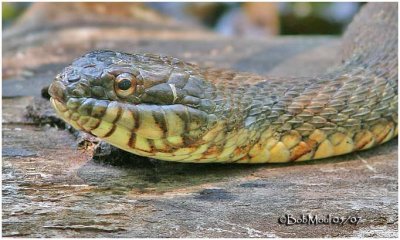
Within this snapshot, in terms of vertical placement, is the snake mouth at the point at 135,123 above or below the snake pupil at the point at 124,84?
below

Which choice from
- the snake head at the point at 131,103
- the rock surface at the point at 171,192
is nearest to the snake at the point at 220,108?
the snake head at the point at 131,103

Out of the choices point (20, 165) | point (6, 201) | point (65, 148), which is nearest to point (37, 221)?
point (6, 201)

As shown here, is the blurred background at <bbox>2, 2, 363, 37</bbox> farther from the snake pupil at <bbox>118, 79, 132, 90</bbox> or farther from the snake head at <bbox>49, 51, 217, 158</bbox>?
the snake pupil at <bbox>118, 79, 132, 90</bbox>

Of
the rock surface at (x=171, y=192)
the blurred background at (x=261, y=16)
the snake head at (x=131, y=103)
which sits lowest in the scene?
the rock surface at (x=171, y=192)

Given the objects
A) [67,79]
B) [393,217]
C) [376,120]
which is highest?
[67,79]

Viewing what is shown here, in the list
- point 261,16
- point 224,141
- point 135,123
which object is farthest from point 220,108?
point 261,16

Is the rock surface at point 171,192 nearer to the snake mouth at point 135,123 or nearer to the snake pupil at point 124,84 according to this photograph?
the snake mouth at point 135,123

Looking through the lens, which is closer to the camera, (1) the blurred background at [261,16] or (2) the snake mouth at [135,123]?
(2) the snake mouth at [135,123]

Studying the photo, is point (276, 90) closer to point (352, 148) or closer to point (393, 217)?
point (352, 148)
